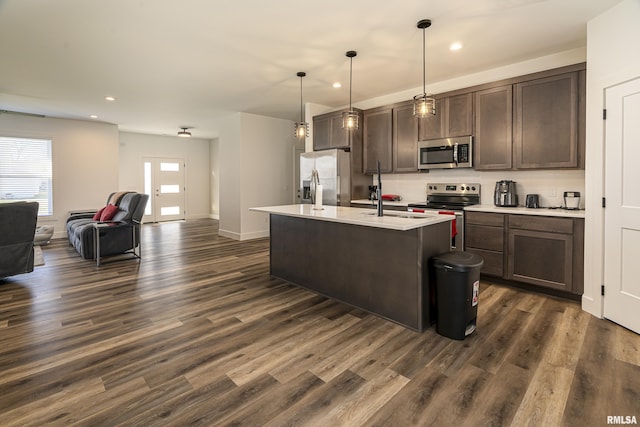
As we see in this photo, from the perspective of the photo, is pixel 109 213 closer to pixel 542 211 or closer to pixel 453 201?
pixel 453 201

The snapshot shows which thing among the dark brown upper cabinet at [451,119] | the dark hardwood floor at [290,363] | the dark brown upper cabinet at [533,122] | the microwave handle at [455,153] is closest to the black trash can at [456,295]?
the dark hardwood floor at [290,363]

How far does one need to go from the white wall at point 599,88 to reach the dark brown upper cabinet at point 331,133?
316 centimetres

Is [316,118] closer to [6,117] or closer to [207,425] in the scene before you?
[207,425]

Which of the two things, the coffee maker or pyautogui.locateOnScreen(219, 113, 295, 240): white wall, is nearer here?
the coffee maker

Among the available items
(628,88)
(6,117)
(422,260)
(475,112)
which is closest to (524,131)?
(475,112)

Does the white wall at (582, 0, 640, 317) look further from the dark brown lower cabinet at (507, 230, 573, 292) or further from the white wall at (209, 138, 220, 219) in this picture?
the white wall at (209, 138, 220, 219)

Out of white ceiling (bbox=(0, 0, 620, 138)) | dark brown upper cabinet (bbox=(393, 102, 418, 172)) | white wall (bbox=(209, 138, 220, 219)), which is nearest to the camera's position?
white ceiling (bbox=(0, 0, 620, 138))

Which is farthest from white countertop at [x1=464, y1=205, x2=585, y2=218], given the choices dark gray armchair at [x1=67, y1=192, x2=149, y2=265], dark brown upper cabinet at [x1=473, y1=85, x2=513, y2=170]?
dark gray armchair at [x1=67, y1=192, x2=149, y2=265]

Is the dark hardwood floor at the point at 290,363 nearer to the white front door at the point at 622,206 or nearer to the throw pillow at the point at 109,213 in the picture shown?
the white front door at the point at 622,206

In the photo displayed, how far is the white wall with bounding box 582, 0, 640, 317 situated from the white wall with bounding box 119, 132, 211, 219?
10099 mm

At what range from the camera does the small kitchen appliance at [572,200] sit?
3482 millimetres

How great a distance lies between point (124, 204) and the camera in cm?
537

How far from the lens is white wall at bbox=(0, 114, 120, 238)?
22.5 feet

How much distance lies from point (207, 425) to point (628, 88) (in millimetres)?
3798
